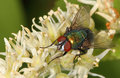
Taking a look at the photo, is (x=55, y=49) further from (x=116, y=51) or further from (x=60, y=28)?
(x=116, y=51)

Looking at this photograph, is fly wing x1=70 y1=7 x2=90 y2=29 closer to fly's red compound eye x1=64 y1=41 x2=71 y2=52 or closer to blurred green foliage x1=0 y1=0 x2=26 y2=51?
fly's red compound eye x1=64 y1=41 x2=71 y2=52

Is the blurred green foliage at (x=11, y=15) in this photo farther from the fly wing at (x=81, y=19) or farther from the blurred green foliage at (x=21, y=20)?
the fly wing at (x=81, y=19)

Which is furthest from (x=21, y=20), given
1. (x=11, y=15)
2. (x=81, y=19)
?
(x=81, y=19)

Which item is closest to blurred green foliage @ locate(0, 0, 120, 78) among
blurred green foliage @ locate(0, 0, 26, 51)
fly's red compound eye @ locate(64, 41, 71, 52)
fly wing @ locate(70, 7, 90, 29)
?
blurred green foliage @ locate(0, 0, 26, 51)

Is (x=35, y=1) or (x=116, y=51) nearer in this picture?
(x=116, y=51)

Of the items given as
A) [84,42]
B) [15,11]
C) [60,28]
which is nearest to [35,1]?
[15,11]

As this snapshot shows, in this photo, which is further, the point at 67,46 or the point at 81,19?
the point at 81,19

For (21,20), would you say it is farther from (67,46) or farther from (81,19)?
(67,46)

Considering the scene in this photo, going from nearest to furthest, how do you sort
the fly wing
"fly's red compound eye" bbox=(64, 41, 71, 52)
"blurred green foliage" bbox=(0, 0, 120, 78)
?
"fly's red compound eye" bbox=(64, 41, 71, 52) < the fly wing < "blurred green foliage" bbox=(0, 0, 120, 78)
